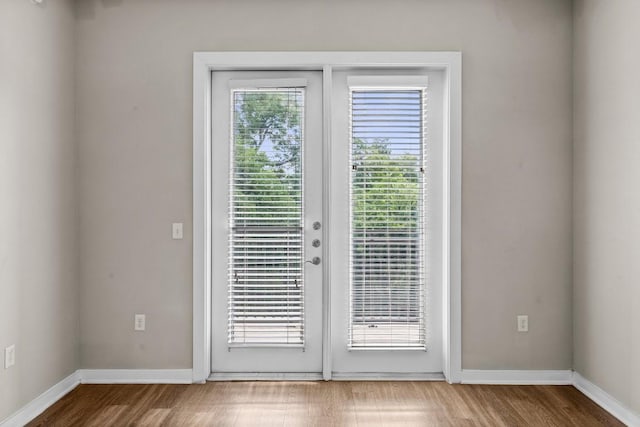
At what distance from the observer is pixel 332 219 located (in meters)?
3.73

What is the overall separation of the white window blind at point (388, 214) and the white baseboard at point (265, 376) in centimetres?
36

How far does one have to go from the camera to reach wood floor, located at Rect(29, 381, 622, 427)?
3002 mm

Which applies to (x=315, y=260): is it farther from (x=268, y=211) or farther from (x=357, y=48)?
(x=357, y=48)
